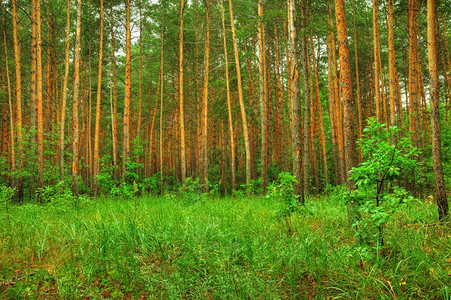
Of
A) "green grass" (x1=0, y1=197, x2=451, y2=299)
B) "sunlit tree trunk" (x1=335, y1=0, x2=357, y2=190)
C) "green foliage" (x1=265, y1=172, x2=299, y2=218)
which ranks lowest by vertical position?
"green grass" (x1=0, y1=197, x2=451, y2=299)

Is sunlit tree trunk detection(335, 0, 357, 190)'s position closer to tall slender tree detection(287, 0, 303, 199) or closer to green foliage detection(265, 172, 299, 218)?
green foliage detection(265, 172, 299, 218)

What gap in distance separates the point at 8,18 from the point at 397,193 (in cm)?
1881

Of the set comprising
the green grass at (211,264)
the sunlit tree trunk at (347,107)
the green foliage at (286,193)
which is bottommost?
the green grass at (211,264)

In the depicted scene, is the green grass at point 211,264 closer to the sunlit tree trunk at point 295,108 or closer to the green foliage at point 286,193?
the green foliage at point 286,193

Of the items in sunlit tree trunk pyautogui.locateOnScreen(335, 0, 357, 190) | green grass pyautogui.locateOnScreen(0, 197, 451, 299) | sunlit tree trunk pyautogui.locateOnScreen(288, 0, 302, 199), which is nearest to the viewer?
green grass pyautogui.locateOnScreen(0, 197, 451, 299)

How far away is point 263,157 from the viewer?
10.9 metres

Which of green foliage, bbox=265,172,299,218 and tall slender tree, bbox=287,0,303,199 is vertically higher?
tall slender tree, bbox=287,0,303,199

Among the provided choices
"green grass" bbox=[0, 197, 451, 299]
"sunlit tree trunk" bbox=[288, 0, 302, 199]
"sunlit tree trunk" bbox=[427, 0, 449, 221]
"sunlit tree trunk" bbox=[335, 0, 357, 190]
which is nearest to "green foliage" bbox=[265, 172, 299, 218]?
"green grass" bbox=[0, 197, 451, 299]

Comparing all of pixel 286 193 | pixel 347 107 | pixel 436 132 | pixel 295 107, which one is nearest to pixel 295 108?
pixel 295 107

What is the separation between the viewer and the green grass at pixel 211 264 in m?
2.82

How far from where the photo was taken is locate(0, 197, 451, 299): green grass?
2822mm

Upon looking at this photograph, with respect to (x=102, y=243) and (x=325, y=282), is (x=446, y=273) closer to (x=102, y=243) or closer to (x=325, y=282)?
(x=325, y=282)

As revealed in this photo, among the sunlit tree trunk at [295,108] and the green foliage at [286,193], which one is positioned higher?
the sunlit tree trunk at [295,108]

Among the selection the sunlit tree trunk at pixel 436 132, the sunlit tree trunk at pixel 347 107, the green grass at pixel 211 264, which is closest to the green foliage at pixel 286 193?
the green grass at pixel 211 264
